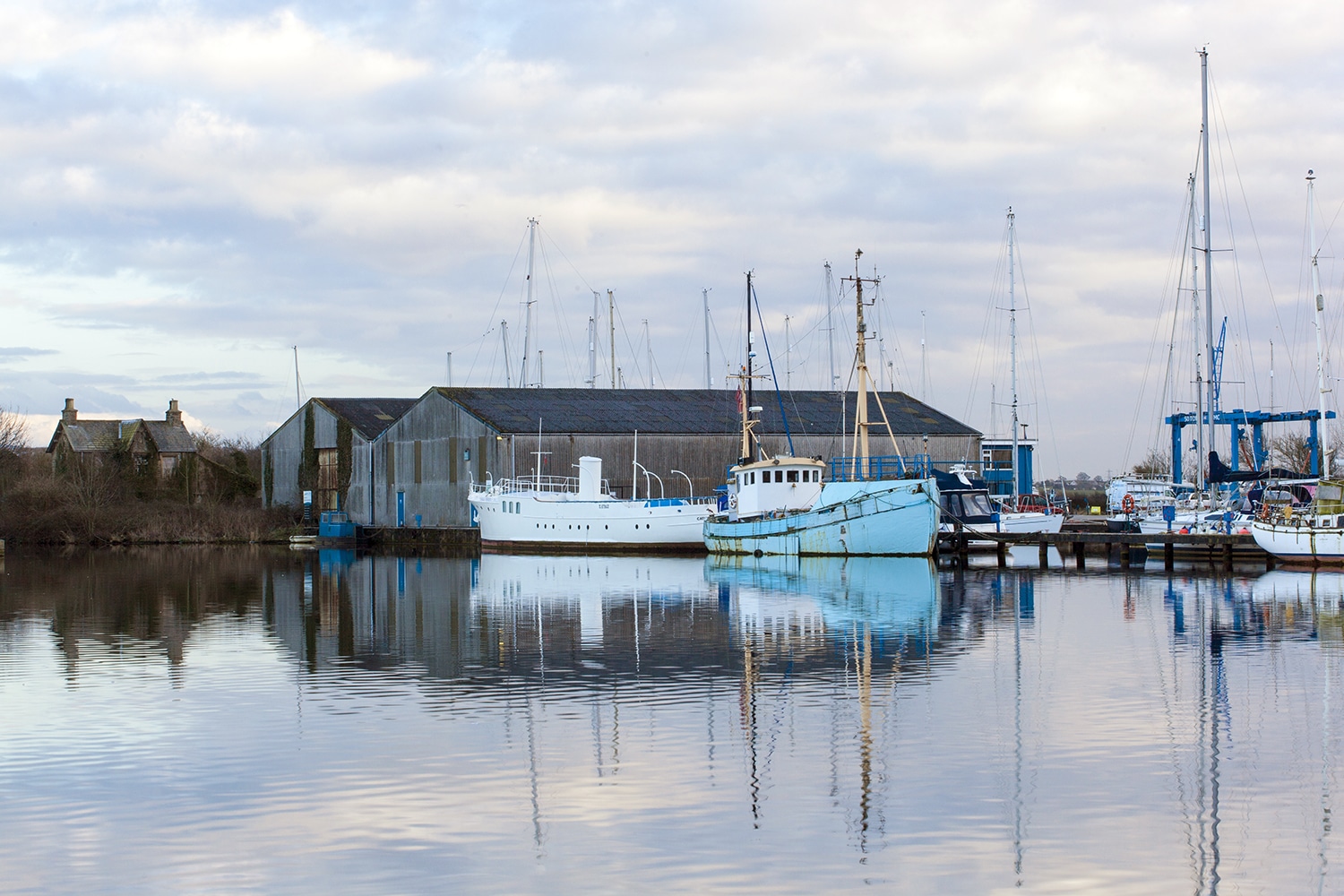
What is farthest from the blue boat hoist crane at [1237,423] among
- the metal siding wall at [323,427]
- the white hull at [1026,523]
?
the metal siding wall at [323,427]

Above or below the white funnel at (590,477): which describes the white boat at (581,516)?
below

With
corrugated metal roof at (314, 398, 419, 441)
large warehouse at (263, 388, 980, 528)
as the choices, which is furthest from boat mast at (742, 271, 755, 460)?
corrugated metal roof at (314, 398, 419, 441)

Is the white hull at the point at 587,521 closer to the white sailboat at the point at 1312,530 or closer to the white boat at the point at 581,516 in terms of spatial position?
the white boat at the point at 581,516

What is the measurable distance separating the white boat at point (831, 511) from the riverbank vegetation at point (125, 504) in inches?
1290

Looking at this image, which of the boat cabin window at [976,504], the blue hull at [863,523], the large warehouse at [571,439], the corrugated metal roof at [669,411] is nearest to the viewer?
the blue hull at [863,523]

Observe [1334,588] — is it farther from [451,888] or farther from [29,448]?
[29,448]

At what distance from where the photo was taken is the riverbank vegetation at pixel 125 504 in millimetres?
75750

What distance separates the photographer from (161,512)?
7919 centimetres

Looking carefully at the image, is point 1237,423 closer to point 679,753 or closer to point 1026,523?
point 1026,523

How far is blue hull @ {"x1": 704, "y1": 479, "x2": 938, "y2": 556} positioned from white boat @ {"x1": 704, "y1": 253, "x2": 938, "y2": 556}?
0.03 metres

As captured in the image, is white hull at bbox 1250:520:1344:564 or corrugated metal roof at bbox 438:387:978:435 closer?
white hull at bbox 1250:520:1344:564

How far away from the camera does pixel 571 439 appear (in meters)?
65.0

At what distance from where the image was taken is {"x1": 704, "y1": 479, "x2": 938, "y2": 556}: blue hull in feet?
159

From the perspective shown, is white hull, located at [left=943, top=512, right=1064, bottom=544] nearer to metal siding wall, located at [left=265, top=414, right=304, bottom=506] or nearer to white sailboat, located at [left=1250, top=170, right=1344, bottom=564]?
white sailboat, located at [left=1250, top=170, right=1344, bottom=564]
